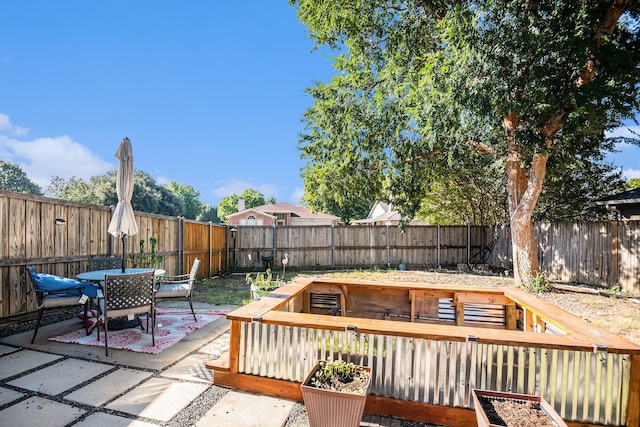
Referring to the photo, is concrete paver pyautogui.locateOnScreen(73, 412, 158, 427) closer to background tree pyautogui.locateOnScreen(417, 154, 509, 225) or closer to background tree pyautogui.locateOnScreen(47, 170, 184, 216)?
background tree pyautogui.locateOnScreen(417, 154, 509, 225)

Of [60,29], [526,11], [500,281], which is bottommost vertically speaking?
[500,281]

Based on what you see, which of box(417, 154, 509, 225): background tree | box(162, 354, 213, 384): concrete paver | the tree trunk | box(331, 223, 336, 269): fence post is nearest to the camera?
box(162, 354, 213, 384): concrete paver

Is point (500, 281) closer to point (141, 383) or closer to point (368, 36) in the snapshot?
point (368, 36)

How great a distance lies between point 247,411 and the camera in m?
2.19

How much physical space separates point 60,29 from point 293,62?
9353 mm

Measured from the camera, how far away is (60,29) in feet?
41.5

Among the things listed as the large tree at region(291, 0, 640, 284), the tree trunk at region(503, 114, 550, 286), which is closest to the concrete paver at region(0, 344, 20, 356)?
the large tree at region(291, 0, 640, 284)

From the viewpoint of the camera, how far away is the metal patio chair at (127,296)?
3.25 metres

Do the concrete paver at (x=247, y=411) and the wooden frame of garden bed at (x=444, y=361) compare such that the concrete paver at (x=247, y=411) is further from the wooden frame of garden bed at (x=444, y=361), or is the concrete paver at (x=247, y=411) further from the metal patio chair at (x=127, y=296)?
the metal patio chair at (x=127, y=296)

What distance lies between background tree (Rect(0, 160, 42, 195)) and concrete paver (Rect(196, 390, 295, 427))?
1717 inches

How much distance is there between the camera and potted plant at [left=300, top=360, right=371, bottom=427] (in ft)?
5.82

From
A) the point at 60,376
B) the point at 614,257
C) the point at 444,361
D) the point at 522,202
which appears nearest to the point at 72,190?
the point at 60,376

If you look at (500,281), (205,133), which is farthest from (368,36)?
(205,133)

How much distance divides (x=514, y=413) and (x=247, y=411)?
64.7 inches
